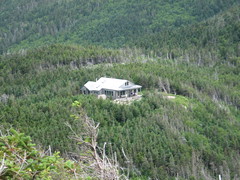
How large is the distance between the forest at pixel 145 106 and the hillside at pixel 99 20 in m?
3.32

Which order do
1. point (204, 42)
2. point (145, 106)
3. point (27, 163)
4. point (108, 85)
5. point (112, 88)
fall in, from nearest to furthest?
point (27, 163) → point (145, 106) → point (112, 88) → point (108, 85) → point (204, 42)

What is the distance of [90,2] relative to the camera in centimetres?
16962

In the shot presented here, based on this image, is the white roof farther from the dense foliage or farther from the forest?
the dense foliage

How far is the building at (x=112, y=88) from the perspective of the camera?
56.8 metres

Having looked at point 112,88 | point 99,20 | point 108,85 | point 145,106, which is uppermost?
point 108,85

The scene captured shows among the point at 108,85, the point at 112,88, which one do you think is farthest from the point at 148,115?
the point at 108,85

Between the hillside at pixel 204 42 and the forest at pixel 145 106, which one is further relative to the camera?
the hillside at pixel 204 42

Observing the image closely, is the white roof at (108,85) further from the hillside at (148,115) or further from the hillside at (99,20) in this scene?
the hillside at (99,20)

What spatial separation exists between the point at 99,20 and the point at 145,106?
4257 inches

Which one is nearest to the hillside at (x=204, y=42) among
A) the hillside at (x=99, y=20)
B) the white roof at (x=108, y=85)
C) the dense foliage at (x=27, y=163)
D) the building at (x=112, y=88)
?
the hillside at (x=99, y=20)

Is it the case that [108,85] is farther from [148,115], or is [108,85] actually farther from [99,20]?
[99,20]

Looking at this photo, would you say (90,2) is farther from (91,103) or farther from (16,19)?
(91,103)

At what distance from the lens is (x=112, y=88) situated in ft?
187

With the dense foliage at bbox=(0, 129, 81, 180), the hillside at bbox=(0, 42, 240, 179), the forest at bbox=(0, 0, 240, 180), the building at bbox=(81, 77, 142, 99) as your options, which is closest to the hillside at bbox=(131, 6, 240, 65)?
the forest at bbox=(0, 0, 240, 180)
